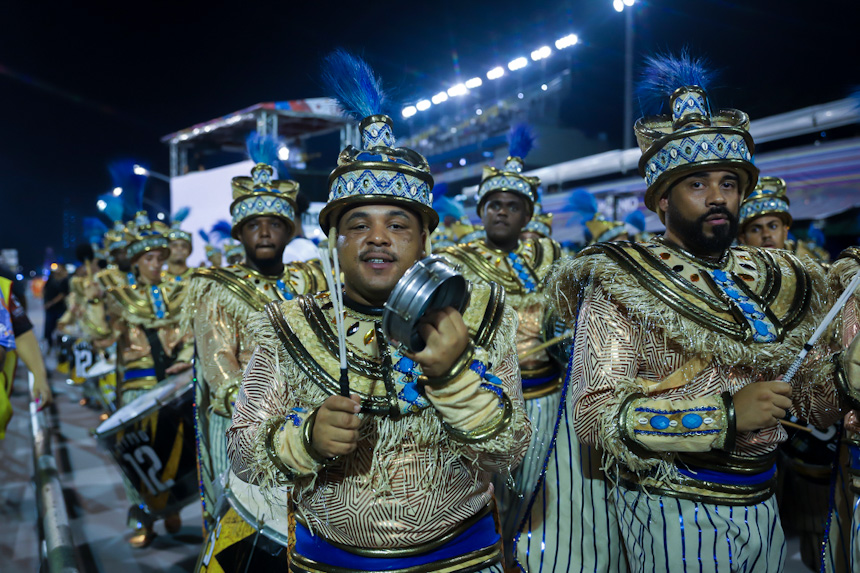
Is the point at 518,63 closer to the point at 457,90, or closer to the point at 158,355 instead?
the point at 457,90

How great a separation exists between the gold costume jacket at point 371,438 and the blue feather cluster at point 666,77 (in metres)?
1.35

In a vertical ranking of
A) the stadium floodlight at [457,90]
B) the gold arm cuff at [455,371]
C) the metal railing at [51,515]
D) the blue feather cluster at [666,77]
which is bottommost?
the metal railing at [51,515]

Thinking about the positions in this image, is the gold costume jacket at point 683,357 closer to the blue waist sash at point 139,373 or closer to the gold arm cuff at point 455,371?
the gold arm cuff at point 455,371

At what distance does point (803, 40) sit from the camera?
27.0ft

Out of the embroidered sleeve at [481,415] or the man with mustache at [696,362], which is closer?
the embroidered sleeve at [481,415]

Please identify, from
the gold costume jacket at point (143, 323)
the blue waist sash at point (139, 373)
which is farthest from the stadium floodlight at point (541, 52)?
the blue waist sash at point (139, 373)

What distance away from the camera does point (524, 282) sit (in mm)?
4766

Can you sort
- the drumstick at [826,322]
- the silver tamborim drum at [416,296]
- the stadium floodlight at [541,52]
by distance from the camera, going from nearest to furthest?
the silver tamborim drum at [416,296] < the drumstick at [826,322] < the stadium floodlight at [541,52]

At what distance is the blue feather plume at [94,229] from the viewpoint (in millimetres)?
13266

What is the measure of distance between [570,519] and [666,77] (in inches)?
76.2

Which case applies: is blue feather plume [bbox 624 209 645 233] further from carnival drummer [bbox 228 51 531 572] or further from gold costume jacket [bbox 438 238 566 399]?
carnival drummer [bbox 228 51 531 572]

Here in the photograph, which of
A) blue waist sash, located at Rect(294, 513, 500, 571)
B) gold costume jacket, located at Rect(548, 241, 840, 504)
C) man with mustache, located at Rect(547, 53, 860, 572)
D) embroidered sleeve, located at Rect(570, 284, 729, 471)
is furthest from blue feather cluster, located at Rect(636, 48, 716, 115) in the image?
blue waist sash, located at Rect(294, 513, 500, 571)

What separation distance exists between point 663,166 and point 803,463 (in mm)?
2733

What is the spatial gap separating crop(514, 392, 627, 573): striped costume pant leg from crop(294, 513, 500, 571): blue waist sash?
67 cm
